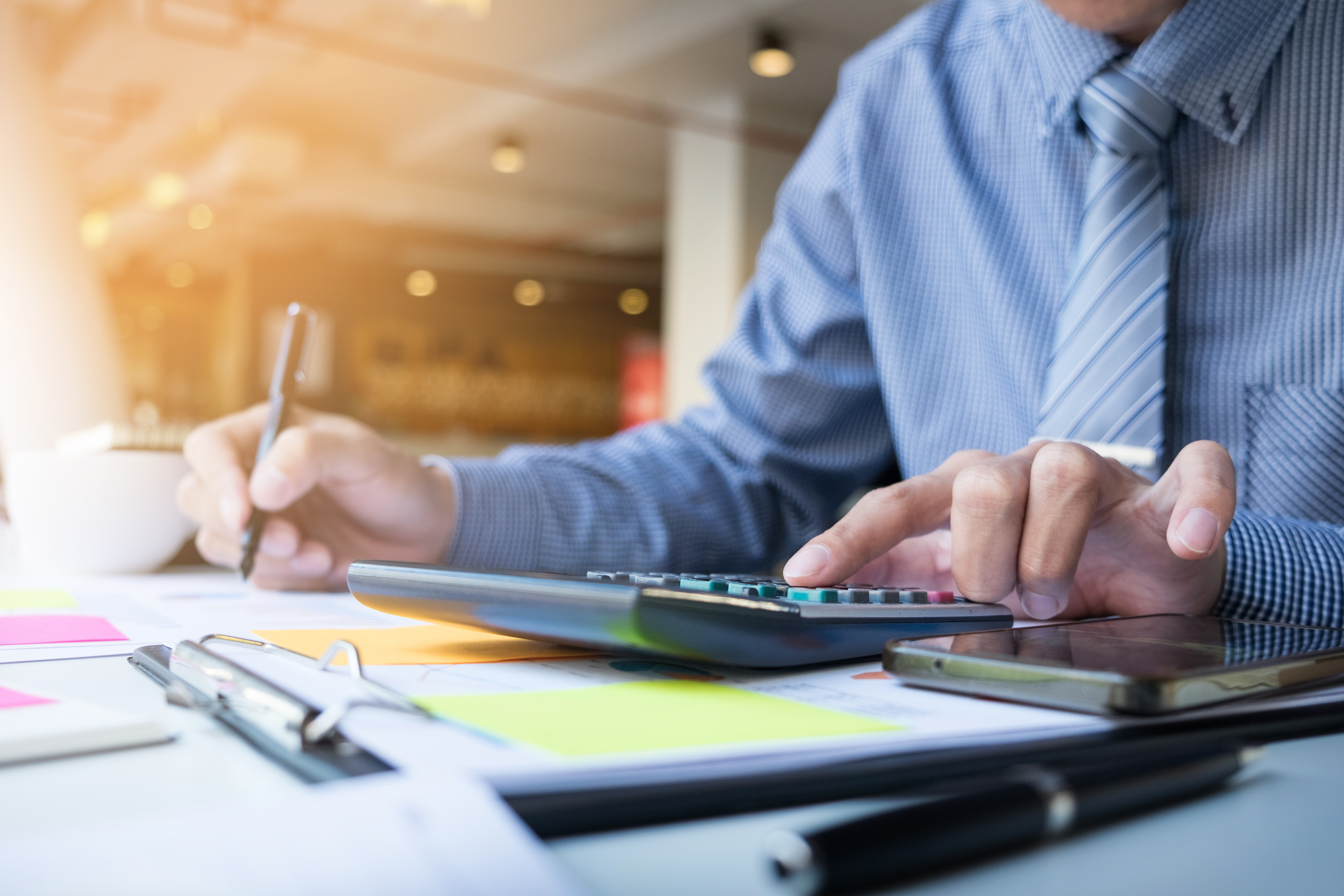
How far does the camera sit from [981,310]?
88cm

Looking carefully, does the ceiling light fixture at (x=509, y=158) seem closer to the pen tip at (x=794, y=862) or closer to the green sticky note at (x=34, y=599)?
the green sticky note at (x=34, y=599)

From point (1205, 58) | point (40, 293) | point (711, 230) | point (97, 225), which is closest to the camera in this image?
point (1205, 58)

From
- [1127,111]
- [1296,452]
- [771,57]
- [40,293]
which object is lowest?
[1296,452]

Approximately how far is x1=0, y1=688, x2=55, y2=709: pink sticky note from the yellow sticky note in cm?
9

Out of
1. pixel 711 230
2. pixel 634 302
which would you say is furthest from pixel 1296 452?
pixel 634 302

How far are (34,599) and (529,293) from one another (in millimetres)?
8672

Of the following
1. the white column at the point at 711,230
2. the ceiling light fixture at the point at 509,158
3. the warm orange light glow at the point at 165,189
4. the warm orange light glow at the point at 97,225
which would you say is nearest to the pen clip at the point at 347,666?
the white column at the point at 711,230

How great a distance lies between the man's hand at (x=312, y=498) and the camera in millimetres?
663

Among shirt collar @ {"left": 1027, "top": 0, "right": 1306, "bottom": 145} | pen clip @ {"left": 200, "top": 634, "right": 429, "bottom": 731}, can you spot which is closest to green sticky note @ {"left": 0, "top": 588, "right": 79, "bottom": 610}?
pen clip @ {"left": 200, "top": 634, "right": 429, "bottom": 731}

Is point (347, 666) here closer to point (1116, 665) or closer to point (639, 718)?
point (639, 718)

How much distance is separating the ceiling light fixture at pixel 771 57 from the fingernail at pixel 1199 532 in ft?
12.7

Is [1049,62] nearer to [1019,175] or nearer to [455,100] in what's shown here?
[1019,175]

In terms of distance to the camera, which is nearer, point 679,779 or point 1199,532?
point 679,779

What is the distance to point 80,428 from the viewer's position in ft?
5.23
